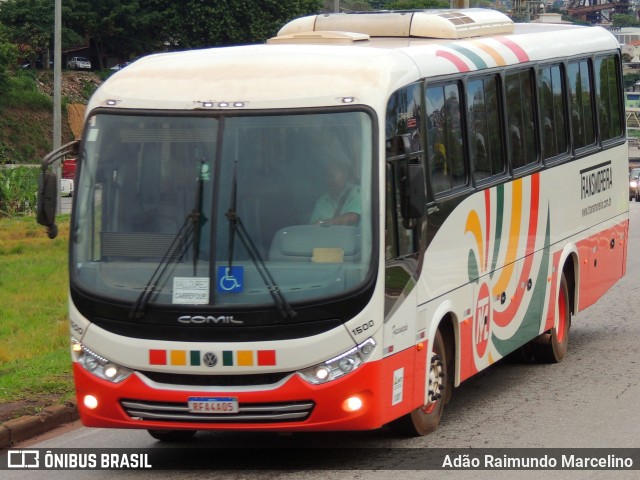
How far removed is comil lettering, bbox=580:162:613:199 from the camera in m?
14.3

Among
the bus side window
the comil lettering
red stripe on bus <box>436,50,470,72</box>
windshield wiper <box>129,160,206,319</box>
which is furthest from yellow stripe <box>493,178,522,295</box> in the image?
windshield wiper <box>129,160,206,319</box>

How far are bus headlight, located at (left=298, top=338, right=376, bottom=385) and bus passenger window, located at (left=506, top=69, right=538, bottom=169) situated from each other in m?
3.84

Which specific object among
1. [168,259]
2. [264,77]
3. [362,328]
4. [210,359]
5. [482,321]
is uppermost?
[264,77]

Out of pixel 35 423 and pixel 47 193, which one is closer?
pixel 47 193

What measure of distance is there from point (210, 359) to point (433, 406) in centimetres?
227

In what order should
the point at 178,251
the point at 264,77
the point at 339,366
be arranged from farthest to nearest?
the point at 264,77, the point at 178,251, the point at 339,366

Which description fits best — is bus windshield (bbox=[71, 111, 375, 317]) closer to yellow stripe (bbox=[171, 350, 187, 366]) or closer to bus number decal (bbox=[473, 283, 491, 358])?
yellow stripe (bbox=[171, 350, 187, 366])

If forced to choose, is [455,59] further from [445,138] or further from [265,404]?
[265,404]

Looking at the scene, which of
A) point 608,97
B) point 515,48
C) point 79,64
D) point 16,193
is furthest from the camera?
point 79,64

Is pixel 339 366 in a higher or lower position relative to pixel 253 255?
lower

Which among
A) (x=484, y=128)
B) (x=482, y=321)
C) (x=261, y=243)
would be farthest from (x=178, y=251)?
(x=484, y=128)

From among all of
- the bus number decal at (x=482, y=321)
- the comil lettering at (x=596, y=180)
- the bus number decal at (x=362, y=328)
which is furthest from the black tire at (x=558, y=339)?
the bus number decal at (x=362, y=328)

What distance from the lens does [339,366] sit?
8.59m

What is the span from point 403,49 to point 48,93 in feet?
273
